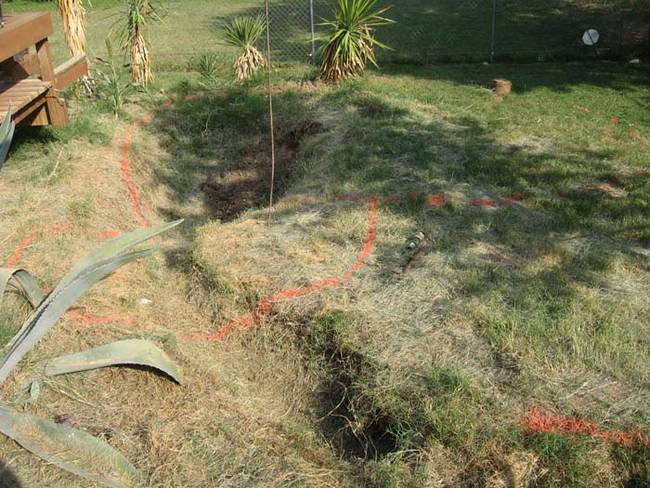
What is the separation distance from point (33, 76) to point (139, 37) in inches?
87.9

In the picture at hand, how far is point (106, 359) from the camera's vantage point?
333 cm

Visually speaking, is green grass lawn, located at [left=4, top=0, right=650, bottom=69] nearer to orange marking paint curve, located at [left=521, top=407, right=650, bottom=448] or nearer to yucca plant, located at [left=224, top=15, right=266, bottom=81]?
yucca plant, located at [left=224, top=15, right=266, bottom=81]

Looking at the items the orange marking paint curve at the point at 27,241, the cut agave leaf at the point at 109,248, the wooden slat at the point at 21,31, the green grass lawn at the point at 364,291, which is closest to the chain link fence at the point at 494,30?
the green grass lawn at the point at 364,291

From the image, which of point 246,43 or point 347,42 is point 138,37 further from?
point 347,42

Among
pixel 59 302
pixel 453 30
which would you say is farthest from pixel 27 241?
pixel 453 30

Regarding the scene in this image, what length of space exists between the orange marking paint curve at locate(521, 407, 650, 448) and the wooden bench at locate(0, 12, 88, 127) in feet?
15.3

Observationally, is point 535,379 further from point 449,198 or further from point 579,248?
point 449,198

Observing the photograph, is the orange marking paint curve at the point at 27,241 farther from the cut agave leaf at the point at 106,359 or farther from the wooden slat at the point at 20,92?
the cut agave leaf at the point at 106,359

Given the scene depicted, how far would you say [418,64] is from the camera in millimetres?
11031

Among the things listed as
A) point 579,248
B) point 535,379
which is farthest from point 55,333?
point 579,248

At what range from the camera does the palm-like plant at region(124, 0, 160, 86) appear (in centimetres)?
848

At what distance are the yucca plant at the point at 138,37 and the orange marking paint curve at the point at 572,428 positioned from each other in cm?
713

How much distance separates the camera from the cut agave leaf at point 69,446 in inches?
111

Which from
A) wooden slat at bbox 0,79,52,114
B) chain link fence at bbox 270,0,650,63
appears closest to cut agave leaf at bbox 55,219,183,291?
wooden slat at bbox 0,79,52,114
